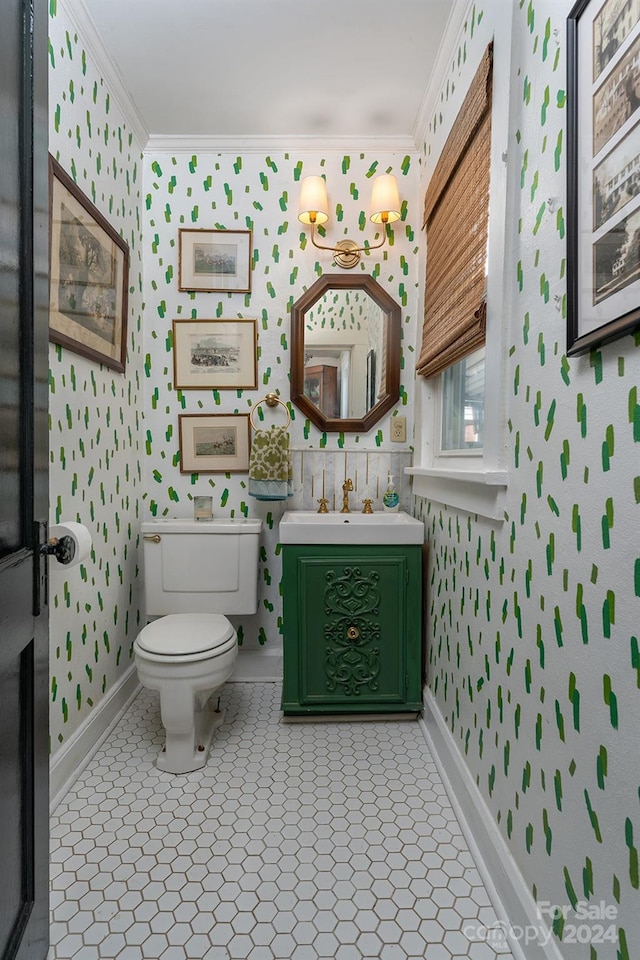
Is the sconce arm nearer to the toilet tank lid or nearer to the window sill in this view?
the window sill

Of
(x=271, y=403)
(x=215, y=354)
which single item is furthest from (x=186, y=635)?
(x=215, y=354)

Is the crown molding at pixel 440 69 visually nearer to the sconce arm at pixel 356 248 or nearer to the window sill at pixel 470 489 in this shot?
the sconce arm at pixel 356 248

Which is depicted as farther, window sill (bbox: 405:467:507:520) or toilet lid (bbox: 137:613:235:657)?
toilet lid (bbox: 137:613:235:657)

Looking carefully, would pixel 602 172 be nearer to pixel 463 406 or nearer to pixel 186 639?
→ pixel 463 406

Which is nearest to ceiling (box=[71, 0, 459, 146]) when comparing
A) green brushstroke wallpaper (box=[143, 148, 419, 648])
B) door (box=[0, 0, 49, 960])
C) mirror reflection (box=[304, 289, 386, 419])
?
green brushstroke wallpaper (box=[143, 148, 419, 648])

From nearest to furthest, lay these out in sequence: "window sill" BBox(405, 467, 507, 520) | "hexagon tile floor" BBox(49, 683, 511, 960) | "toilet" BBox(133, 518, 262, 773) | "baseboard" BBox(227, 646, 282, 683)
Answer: "hexagon tile floor" BBox(49, 683, 511, 960) < "window sill" BBox(405, 467, 507, 520) < "toilet" BBox(133, 518, 262, 773) < "baseboard" BBox(227, 646, 282, 683)

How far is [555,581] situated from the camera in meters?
0.98

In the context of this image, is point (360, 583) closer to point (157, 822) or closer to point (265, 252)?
point (157, 822)

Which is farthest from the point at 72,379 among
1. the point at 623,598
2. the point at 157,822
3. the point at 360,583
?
the point at 623,598

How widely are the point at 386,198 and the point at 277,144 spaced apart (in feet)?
1.99

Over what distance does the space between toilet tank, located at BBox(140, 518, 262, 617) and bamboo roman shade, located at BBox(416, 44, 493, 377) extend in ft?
3.82

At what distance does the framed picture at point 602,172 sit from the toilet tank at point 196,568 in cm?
165

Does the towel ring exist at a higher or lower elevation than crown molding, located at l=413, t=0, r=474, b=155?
lower

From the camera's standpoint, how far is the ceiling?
5.50 ft
